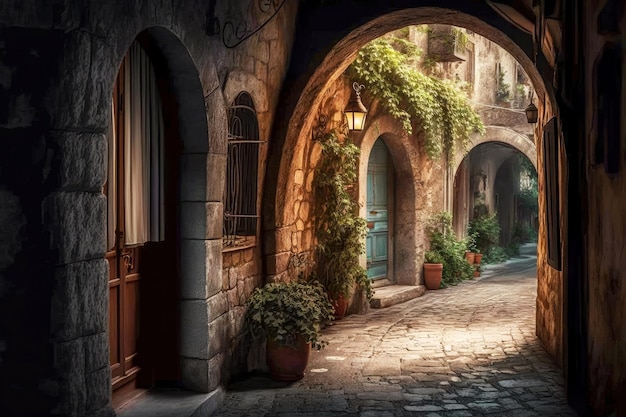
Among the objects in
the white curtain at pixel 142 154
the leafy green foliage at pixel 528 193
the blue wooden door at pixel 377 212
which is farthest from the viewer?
the leafy green foliage at pixel 528 193

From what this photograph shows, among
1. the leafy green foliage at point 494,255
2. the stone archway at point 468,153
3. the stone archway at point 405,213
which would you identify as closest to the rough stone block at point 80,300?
the stone archway at point 405,213

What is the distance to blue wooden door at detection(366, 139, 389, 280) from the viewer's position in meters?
11.6

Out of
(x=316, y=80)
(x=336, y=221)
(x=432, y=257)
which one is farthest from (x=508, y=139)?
(x=316, y=80)

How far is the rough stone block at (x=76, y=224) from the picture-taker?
348 centimetres

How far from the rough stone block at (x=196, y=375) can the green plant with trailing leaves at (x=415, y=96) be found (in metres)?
5.26

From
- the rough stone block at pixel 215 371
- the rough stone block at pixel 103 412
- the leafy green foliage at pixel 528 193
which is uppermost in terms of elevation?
the leafy green foliage at pixel 528 193

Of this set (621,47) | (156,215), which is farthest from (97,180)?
(621,47)

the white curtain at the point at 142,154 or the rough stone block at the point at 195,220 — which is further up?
the white curtain at the point at 142,154

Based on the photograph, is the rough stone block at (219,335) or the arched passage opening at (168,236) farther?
the rough stone block at (219,335)

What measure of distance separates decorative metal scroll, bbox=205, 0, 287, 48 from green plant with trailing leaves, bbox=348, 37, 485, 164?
307 centimetres

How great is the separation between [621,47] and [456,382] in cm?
322

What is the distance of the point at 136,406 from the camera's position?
→ 4.87 m

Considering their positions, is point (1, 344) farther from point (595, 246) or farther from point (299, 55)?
point (299, 55)

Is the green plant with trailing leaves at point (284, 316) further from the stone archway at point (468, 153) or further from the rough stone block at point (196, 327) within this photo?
the stone archway at point (468, 153)
